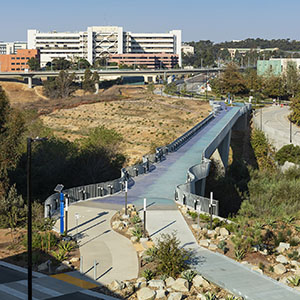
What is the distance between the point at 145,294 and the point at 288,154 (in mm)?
47995

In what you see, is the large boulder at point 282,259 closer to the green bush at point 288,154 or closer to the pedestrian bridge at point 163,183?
the pedestrian bridge at point 163,183

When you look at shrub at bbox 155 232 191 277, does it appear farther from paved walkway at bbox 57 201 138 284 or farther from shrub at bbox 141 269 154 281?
paved walkway at bbox 57 201 138 284

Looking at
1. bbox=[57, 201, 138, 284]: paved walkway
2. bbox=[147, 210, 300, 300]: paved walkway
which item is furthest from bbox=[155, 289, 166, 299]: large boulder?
bbox=[147, 210, 300, 300]: paved walkway

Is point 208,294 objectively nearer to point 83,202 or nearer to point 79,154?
point 83,202

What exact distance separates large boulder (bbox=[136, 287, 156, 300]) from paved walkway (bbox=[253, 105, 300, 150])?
165 feet

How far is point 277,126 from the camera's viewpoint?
254ft

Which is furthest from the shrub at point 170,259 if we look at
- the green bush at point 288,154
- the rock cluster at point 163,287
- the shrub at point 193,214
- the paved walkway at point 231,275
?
the green bush at point 288,154

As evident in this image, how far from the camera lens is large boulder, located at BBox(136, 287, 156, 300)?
1733cm

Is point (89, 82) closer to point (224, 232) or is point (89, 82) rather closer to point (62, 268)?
point (224, 232)

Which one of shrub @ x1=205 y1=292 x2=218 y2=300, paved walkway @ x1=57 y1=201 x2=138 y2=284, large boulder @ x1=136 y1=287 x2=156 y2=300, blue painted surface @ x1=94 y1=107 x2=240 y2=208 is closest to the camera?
shrub @ x1=205 y1=292 x2=218 y2=300

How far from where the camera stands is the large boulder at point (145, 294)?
17328 millimetres

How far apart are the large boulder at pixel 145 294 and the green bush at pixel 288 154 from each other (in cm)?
4633

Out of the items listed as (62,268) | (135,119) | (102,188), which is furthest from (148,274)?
(135,119)

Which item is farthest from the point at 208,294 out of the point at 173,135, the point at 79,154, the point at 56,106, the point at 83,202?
the point at 56,106
